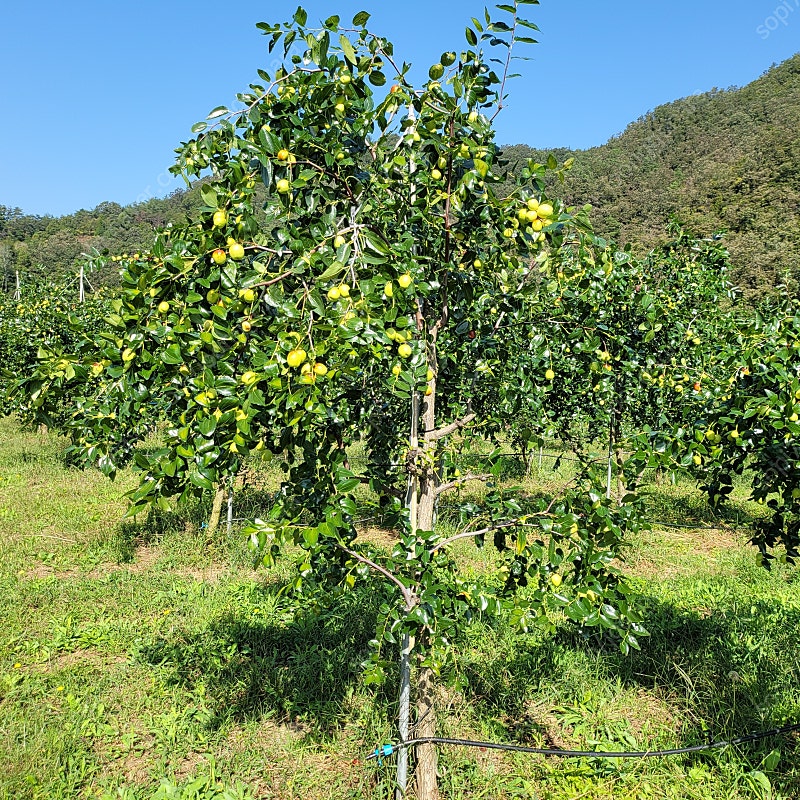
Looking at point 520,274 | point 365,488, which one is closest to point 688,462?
point 520,274

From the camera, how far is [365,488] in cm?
848

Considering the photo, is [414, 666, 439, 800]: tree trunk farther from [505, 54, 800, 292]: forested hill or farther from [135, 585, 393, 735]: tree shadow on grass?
[505, 54, 800, 292]: forested hill

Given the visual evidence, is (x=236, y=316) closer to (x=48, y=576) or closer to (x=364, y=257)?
(x=364, y=257)

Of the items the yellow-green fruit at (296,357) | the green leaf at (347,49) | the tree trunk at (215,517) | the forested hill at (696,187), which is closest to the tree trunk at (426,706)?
the yellow-green fruit at (296,357)

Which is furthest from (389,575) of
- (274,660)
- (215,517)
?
(215,517)

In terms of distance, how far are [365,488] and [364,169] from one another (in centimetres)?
661

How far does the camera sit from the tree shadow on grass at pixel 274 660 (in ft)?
10.8

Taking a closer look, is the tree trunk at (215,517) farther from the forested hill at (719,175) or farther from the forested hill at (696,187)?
the forested hill at (719,175)

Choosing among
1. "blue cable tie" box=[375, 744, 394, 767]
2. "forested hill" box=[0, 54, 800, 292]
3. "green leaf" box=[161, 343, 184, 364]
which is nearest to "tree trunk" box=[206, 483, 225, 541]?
"blue cable tie" box=[375, 744, 394, 767]

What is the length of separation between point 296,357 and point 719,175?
37.3 metres

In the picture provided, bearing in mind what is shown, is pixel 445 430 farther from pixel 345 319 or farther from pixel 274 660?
pixel 274 660

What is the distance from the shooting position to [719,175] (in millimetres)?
32188

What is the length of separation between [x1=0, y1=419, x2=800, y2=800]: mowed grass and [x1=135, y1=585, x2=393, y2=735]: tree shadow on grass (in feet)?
0.04

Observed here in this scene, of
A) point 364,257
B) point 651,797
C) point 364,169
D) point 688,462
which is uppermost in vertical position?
point 364,169
